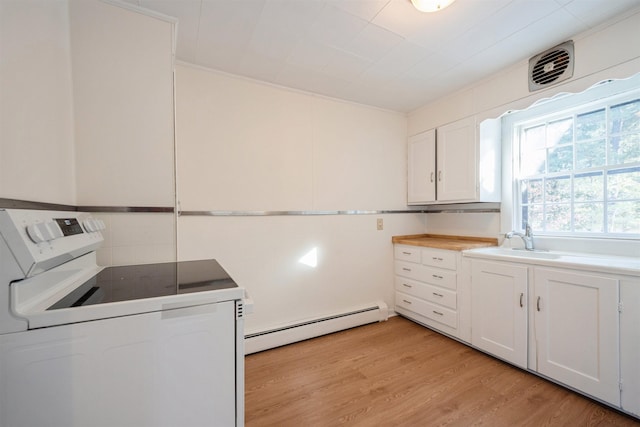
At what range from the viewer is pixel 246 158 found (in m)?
2.27

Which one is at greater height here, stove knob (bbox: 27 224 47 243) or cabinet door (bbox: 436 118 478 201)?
cabinet door (bbox: 436 118 478 201)

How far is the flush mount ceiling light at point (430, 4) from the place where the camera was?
1.41 metres

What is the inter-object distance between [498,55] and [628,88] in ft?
2.80

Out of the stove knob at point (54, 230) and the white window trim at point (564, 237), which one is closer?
the stove knob at point (54, 230)

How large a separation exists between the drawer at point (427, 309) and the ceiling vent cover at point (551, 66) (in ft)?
6.52

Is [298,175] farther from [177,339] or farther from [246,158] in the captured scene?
[177,339]

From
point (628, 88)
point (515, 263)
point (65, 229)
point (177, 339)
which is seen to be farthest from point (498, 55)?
point (65, 229)

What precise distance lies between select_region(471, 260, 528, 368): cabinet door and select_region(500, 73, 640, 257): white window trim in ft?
1.97

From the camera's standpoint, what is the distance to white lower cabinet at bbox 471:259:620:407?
1519mm

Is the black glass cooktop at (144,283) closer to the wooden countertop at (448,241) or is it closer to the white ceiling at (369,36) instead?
the white ceiling at (369,36)

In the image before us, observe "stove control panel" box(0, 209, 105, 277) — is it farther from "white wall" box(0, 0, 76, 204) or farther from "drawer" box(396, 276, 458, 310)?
"drawer" box(396, 276, 458, 310)

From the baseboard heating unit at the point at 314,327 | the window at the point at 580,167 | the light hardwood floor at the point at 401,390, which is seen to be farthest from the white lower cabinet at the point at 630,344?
the baseboard heating unit at the point at 314,327

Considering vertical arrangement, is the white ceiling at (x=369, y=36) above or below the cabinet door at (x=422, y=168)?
above

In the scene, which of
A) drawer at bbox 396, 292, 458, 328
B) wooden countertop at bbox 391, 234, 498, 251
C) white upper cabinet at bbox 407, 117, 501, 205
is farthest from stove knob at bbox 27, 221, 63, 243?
white upper cabinet at bbox 407, 117, 501, 205
